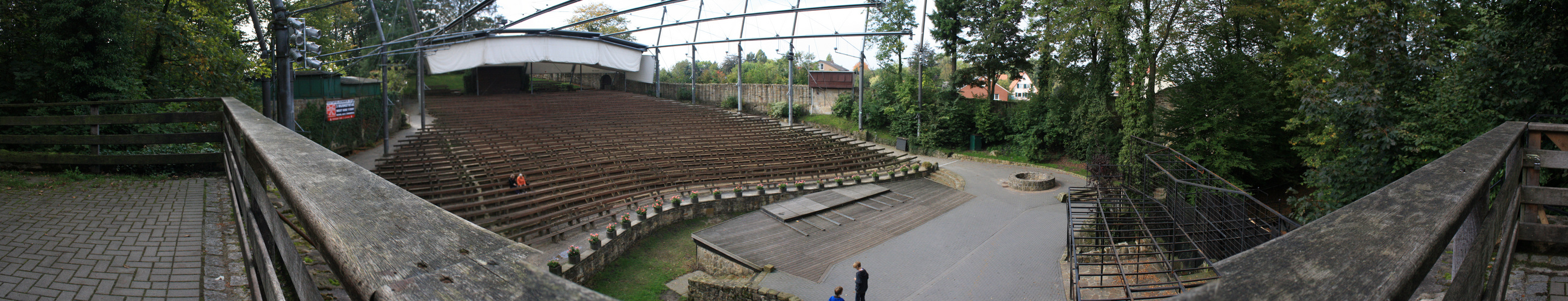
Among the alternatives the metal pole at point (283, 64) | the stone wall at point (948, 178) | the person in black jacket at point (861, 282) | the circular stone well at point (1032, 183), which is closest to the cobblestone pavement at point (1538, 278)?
the person in black jacket at point (861, 282)

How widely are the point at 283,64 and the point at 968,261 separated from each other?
11149 mm

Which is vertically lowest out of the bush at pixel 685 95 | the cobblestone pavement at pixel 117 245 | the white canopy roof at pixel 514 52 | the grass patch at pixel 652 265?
the grass patch at pixel 652 265

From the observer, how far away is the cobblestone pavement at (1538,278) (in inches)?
103

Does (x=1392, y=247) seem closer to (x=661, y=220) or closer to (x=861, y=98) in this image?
(x=661, y=220)

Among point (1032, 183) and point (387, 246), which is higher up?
point (387, 246)

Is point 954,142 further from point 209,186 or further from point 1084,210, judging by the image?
point 209,186

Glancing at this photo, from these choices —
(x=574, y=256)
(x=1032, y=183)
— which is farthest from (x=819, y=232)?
(x=1032, y=183)

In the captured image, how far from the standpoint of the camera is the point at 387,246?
1.01m

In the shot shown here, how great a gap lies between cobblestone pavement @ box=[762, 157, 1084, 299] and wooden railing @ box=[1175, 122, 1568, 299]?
360 inches

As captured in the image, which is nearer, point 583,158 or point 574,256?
point 574,256

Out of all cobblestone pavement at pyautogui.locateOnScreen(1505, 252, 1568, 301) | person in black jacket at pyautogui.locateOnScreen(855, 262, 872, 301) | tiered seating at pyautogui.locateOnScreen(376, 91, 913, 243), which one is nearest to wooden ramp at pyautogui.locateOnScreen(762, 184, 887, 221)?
tiered seating at pyautogui.locateOnScreen(376, 91, 913, 243)

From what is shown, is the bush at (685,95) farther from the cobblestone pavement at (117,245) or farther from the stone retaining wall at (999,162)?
the cobblestone pavement at (117,245)

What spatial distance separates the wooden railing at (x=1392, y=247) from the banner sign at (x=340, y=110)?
75.1 ft

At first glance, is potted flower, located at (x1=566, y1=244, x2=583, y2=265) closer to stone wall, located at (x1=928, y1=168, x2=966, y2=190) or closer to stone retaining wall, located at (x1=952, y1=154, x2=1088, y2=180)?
stone wall, located at (x1=928, y1=168, x2=966, y2=190)
